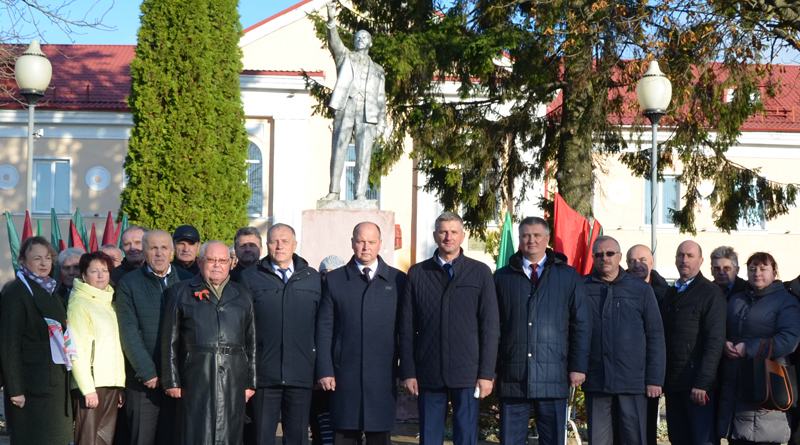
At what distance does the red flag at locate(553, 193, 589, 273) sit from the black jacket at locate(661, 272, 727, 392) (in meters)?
2.24

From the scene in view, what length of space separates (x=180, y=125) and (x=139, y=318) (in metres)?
11.3

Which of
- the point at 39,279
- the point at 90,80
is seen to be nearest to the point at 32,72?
the point at 39,279

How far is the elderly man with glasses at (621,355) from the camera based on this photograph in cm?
587

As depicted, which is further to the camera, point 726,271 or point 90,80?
point 90,80

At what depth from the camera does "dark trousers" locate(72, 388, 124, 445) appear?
18.6 feet

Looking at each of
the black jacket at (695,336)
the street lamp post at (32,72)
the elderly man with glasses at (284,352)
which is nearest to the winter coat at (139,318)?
the elderly man with glasses at (284,352)

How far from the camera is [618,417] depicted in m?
5.98

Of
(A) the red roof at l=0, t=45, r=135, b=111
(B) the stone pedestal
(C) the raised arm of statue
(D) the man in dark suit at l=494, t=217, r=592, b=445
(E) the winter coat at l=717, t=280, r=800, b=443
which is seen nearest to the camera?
(D) the man in dark suit at l=494, t=217, r=592, b=445

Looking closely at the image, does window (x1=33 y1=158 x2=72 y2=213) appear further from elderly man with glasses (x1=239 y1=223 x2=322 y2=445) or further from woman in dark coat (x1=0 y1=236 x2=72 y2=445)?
elderly man with glasses (x1=239 y1=223 x2=322 y2=445)

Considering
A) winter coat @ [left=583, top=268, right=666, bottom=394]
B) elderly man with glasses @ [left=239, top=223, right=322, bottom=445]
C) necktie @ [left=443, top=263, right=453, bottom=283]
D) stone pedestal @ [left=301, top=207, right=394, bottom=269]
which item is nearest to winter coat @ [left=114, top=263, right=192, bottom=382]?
elderly man with glasses @ [left=239, top=223, right=322, bottom=445]

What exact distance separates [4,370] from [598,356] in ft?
12.7

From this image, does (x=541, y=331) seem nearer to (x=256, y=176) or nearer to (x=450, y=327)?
(x=450, y=327)

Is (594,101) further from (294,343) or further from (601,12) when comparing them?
(294,343)

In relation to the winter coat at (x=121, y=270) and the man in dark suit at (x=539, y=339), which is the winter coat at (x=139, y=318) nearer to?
the winter coat at (x=121, y=270)
